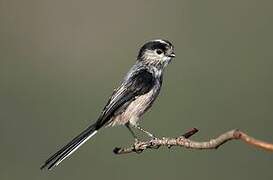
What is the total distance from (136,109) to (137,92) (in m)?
0.11

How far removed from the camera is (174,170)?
35.2ft

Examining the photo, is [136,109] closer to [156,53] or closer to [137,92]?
[137,92]

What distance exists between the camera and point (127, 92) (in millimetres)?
5566

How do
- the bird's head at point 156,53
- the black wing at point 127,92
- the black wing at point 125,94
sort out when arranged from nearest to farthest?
the black wing at point 125,94 → the black wing at point 127,92 → the bird's head at point 156,53

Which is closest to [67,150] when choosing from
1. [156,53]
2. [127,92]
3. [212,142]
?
[127,92]

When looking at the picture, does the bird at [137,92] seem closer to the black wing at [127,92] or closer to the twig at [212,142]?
the black wing at [127,92]

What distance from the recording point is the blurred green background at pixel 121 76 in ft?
35.8

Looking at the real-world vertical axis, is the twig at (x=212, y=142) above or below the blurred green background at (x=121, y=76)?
below

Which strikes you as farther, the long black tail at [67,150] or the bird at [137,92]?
the bird at [137,92]

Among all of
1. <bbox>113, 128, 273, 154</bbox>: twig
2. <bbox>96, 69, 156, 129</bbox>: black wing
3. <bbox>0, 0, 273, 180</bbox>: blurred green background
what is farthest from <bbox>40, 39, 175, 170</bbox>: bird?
<bbox>0, 0, 273, 180</bbox>: blurred green background

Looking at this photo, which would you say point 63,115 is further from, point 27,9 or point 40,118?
point 27,9

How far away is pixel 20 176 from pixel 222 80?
4050 mm

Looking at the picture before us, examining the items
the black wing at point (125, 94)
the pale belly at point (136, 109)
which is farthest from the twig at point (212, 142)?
the pale belly at point (136, 109)

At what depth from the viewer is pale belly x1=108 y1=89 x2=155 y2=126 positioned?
5.61 metres
